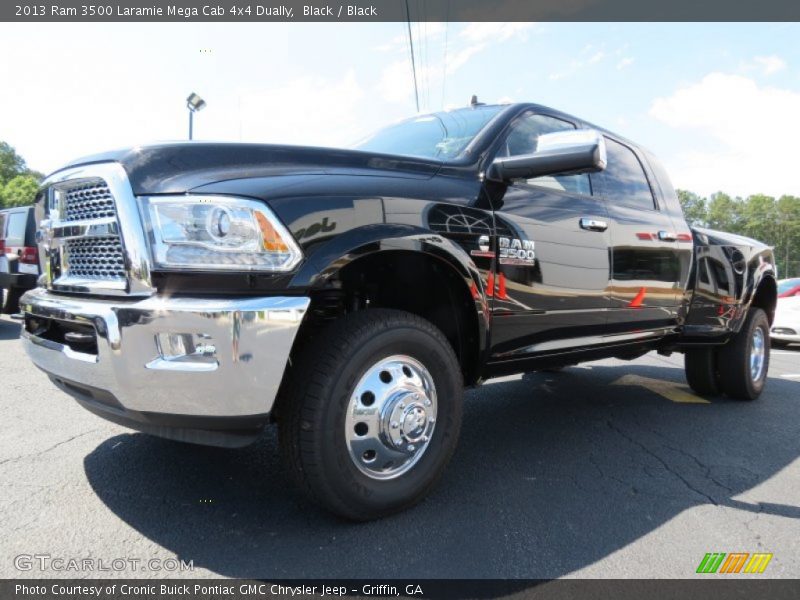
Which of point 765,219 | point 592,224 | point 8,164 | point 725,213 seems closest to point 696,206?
point 725,213

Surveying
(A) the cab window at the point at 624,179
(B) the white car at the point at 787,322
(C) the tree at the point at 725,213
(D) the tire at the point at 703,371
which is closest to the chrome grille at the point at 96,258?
(A) the cab window at the point at 624,179

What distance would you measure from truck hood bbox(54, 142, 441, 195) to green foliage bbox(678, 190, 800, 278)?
3389 inches

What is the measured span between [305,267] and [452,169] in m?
1.02

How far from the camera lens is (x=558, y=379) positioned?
19.1 feet

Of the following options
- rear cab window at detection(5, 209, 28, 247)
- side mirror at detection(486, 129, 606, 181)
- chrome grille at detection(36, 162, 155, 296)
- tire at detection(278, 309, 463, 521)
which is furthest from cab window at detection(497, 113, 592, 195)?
rear cab window at detection(5, 209, 28, 247)

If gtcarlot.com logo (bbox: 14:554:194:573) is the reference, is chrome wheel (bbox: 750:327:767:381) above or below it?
below

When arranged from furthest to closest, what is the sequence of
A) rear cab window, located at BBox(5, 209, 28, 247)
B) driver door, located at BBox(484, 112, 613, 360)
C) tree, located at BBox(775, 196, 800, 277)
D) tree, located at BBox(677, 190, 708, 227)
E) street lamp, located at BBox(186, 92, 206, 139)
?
tree, located at BBox(677, 190, 708, 227) → tree, located at BBox(775, 196, 800, 277) → street lamp, located at BBox(186, 92, 206, 139) → rear cab window, located at BBox(5, 209, 28, 247) → driver door, located at BBox(484, 112, 613, 360)

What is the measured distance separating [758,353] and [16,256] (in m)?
8.85

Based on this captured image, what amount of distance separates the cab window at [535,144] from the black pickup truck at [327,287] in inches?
0.6

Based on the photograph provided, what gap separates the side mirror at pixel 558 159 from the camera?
2.54m

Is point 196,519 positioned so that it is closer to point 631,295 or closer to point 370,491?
point 370,491

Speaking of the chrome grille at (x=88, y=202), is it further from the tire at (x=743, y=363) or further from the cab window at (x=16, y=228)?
the cab window at (x=16, y=228)

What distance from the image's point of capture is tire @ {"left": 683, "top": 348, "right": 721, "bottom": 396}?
5.00 meters

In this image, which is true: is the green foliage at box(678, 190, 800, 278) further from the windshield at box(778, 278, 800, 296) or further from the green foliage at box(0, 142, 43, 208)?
the green foliage at box(0, 142, 43, 208)
